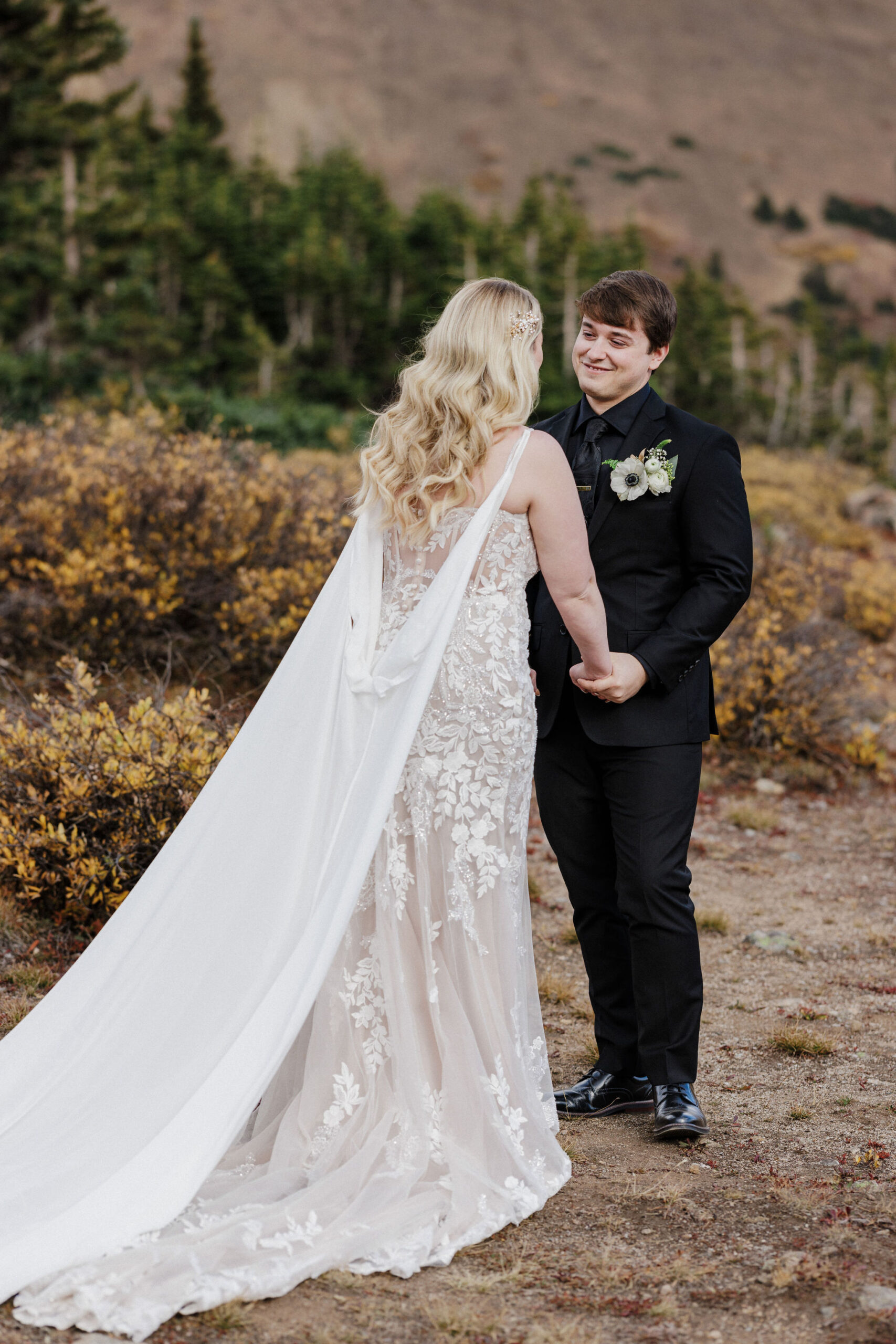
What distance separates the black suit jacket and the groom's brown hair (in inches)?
9.3

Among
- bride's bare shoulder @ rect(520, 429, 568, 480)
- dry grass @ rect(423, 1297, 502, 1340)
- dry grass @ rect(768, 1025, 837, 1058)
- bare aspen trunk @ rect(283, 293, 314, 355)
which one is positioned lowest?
bare aspen trunk @ rect(283, 293, 314, 355)

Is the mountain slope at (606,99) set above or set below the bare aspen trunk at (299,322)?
above

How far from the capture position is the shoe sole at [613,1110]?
3.74 meters

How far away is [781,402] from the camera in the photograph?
4712 cm

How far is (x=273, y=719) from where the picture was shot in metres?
3.30

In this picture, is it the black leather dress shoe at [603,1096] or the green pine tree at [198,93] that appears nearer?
the black leather dress shoe at [603,1096]

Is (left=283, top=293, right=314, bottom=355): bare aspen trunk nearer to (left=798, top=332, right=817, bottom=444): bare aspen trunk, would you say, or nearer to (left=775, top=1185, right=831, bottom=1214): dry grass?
(left=798, top=332, right=817, bottom=444): bare aspen trunk

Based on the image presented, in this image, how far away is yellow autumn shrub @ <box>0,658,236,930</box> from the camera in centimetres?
487

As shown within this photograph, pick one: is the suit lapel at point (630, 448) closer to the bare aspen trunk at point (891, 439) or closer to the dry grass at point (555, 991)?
the dry grass at point (555, 991)

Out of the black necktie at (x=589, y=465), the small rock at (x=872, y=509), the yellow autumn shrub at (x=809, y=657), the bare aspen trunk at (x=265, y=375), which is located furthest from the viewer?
the bare aspen trunk at (x=265, y=375)

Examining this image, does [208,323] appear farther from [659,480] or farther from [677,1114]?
[677,1114]

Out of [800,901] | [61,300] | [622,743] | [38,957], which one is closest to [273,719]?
[622,743]

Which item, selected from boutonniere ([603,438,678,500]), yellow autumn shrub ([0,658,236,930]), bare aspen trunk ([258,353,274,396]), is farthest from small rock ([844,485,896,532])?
boutonniere ([603,438,678,500])

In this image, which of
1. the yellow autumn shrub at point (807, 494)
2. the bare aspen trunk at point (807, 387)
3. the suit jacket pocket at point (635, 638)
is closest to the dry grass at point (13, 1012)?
the suit jacket pocket at point (635, 638)
